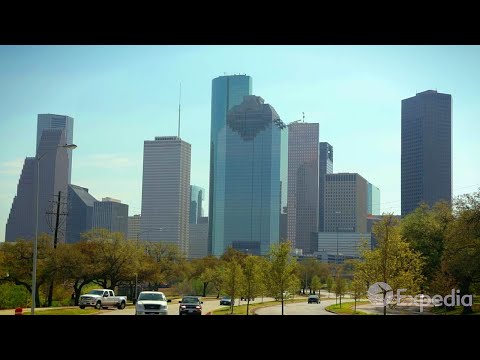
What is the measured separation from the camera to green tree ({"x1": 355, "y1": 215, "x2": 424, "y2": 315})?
124 feet

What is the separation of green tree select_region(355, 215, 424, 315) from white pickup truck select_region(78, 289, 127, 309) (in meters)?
17.4

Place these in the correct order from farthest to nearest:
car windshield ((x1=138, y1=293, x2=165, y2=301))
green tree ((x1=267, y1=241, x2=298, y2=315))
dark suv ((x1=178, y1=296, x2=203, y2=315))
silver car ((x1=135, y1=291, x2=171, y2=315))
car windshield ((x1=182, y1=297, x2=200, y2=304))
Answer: green tree ((x1=267, y1=241, x2=298, y2=315))
car windshield ((x1=182, y1=297, x2=200, y2=304))
dark suv ((x1=178, y1=296, x2=203, y2=315))
car windshield ((x1=138, y1=293, x2=165, y2=301))
silver car ((x1=135, y1=291, x2=171, y2=315))

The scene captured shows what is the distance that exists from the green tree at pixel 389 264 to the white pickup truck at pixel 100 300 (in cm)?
1736

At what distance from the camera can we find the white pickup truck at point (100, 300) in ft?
149

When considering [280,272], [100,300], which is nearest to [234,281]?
[280,272]

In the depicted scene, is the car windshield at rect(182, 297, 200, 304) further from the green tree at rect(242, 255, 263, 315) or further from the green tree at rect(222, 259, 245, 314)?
the green tree at rect(242, 255, 263, 315)

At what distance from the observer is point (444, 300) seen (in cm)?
4572

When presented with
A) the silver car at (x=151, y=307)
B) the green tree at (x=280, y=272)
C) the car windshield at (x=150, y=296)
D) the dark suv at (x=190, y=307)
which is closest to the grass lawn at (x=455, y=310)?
the green tree at (x=280, y=272)

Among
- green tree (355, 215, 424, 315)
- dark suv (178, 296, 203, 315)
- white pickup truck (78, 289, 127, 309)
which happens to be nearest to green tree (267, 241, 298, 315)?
green tree (355, 215, 424, 315)

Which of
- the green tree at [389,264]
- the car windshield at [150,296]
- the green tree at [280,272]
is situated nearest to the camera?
the car windshield at [150,296]

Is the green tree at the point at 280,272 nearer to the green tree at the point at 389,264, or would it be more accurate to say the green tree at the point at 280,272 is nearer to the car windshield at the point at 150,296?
the green tree at the point at 389,264
